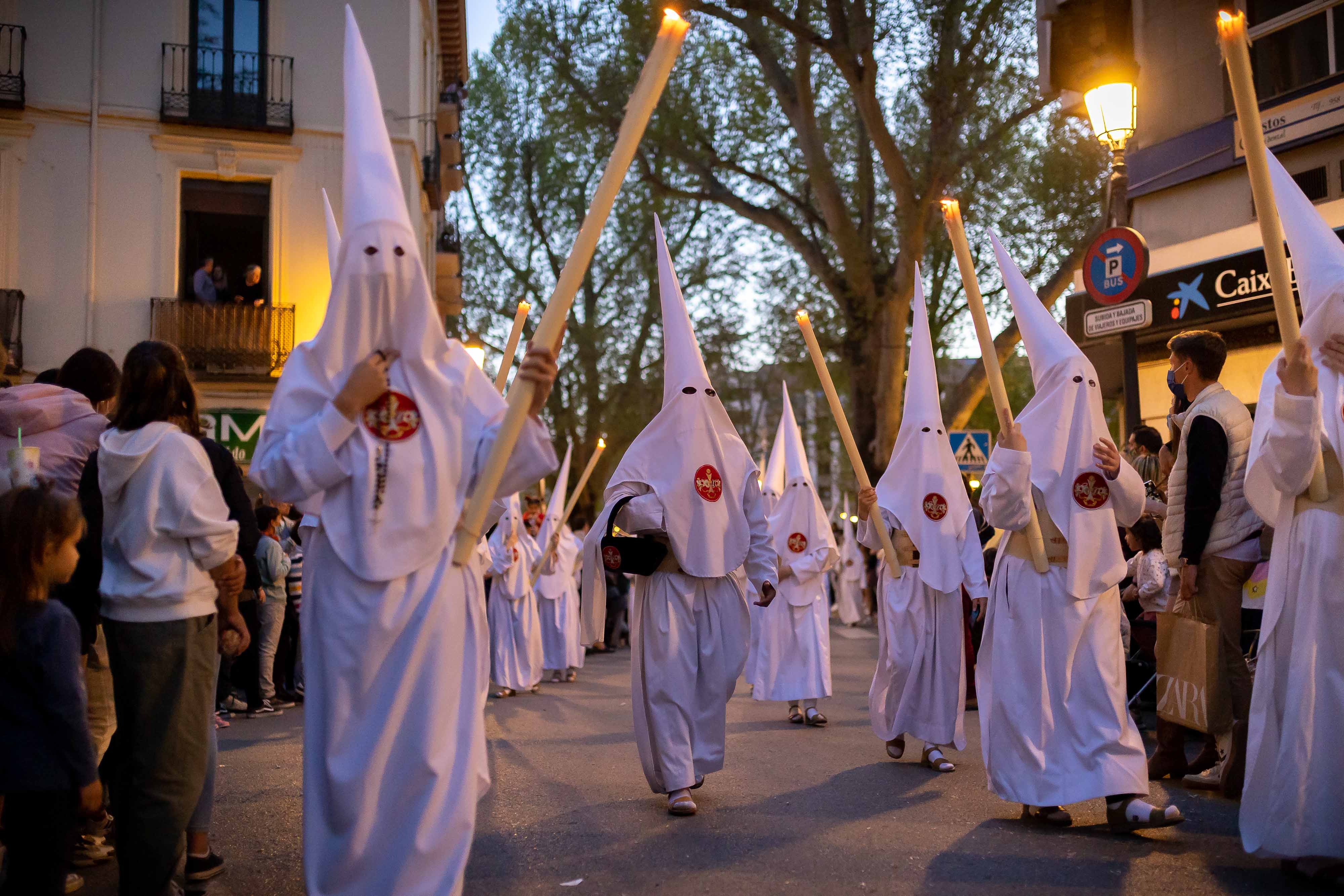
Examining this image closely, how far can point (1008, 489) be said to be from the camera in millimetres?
6312

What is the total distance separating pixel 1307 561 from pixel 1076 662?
142 cm

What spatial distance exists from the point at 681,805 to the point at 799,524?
5795 millimetres

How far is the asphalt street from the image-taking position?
518cm

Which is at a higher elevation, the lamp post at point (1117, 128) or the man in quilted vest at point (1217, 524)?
the lamp post at point (1117, 128)

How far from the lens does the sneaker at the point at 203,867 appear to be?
16.9ft

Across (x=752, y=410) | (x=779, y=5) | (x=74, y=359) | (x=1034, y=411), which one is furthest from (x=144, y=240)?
(x=752, y=410)

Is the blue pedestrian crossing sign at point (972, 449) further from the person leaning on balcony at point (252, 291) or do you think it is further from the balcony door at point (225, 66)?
the balcony door at point (225, 66)

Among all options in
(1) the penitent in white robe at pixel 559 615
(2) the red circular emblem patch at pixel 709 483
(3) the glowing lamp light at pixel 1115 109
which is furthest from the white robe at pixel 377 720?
(1) the penitent in white robe at pixel 559 615

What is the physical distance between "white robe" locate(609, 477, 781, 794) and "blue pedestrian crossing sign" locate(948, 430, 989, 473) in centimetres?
935

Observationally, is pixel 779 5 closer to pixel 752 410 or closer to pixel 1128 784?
pixel 1128 784

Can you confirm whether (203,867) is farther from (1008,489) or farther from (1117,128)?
(1117,128)

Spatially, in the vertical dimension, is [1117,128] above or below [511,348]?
above

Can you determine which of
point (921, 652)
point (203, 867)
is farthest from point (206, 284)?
point (203, 867)

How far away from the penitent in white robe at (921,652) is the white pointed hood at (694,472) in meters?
1.80
